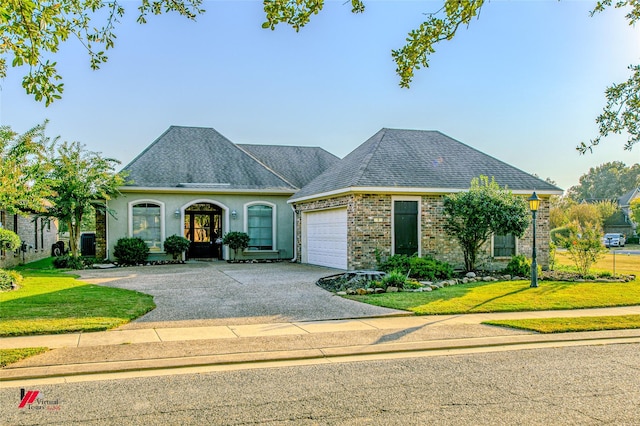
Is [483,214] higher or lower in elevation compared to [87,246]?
higher

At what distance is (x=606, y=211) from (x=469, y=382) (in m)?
61.9

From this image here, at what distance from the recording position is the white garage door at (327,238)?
18.1 m

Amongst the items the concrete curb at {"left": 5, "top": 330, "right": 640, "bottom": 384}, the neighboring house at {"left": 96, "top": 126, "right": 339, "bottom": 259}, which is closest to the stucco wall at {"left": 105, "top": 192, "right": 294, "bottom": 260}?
the neighboring house at {"left": 96, "top": 126, "right": 339, "bottom": 259}

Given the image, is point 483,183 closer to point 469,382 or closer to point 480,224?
point 480,224

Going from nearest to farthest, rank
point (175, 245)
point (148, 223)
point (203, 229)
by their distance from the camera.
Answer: point (175, 245), point (148, 223), point (203, 229)

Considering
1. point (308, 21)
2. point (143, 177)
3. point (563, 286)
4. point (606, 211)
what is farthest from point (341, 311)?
point (606, 211)

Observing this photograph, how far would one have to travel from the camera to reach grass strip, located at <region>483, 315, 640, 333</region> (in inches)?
348

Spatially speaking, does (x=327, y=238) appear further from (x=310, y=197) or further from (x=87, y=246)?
(x=87, y=246)

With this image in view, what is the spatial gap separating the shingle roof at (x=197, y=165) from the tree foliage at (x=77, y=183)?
142 cm

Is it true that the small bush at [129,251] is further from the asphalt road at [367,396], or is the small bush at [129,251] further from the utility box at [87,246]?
the asphalt road at [367,396]

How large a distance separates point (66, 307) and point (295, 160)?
60.6 ft

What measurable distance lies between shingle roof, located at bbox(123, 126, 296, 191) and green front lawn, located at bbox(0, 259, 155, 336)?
28.7 ft

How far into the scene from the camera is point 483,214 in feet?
51.1

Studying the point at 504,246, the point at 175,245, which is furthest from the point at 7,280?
the point at 504,246
